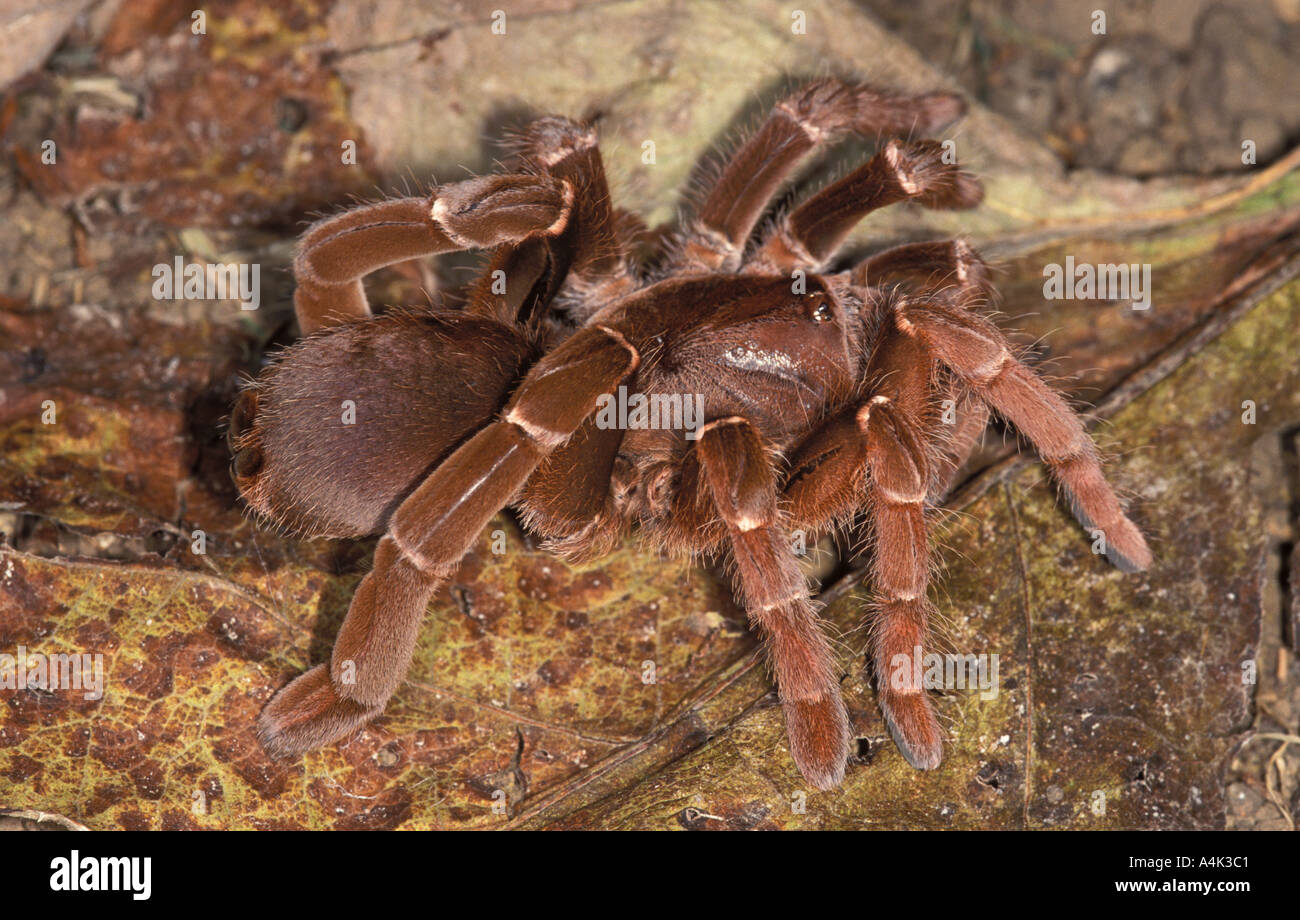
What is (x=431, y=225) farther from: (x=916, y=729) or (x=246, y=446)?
(x=916, y=729)

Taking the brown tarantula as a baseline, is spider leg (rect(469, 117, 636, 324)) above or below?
above

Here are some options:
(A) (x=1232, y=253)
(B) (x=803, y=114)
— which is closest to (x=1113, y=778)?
(A) (x=1232, y=253)

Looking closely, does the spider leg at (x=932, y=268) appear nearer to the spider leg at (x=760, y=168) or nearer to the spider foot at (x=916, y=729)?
the spider leg at (x=760, y=168)

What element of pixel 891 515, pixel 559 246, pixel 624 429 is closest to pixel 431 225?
pixel 559 246

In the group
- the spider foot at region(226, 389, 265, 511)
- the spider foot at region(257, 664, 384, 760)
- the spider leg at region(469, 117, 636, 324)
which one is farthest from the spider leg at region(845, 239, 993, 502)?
the spider foot at region(226, 389, 265, 511)

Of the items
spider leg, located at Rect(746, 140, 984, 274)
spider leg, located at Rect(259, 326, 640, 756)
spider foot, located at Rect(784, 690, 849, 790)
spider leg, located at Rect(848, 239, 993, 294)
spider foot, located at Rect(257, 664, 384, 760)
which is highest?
spider leg, located at Rect(746, 140, 984, 274)

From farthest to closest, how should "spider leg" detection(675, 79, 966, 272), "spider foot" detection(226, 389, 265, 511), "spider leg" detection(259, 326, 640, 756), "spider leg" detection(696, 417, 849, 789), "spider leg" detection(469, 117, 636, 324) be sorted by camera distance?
1. "spider leg" detection(675, 79, 966, 272)
2. "spider leg" detection(469, 117, 636, 324)
3. "spider foot" detection(226, 389, 265, 511)
4. "spider leg" detection(696, 417, 849, 789)
5. "spider leg" detection(259, 326, 640, 756)

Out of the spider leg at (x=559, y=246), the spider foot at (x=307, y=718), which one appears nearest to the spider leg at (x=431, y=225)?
the spider leg at (x=559, y=246)

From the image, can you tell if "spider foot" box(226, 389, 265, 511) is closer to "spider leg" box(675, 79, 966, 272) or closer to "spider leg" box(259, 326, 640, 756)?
"spider leg" box(259, 326, 640, 756)
